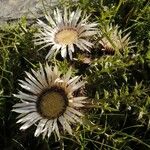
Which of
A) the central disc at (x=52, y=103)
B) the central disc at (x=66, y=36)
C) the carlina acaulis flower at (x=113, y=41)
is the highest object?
the central disc at (x=66, y=36)

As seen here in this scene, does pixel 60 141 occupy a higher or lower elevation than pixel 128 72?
lower

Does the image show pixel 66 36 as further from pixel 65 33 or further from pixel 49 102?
pixel 49 102

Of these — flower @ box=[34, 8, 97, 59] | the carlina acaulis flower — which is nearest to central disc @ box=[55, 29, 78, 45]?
flower @ box=[34, 8, 97, 59]

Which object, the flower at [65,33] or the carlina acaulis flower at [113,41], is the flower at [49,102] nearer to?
the flower at [65,33]

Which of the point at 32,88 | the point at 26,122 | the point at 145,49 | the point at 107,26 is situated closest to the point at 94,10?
the point at 107,26

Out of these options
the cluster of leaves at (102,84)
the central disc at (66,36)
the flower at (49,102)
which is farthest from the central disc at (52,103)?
the central disc at (66,36)

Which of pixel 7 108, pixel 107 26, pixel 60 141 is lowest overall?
pixel 60 141

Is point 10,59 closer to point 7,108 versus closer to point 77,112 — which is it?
point 7,108
